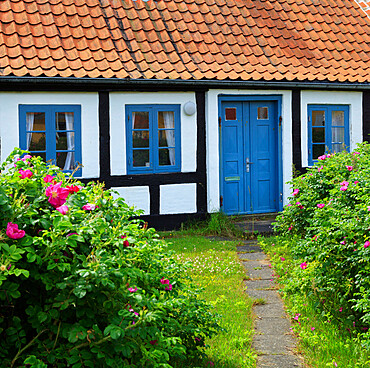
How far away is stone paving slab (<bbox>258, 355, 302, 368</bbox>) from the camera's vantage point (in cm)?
406

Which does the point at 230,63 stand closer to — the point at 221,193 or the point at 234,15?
the point at 234,15

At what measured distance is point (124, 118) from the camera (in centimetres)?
1009

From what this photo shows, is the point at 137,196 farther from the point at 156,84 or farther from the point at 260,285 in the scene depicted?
the point at 260,285

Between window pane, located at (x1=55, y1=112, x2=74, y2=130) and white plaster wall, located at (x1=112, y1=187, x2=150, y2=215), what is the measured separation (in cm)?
138

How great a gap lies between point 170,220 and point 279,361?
248 inches

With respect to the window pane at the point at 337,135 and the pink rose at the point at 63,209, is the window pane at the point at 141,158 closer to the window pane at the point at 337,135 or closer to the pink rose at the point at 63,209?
the window pane at the point at 337,135

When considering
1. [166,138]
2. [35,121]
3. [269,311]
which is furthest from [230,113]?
[269,311]

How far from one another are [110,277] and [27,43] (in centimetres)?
802

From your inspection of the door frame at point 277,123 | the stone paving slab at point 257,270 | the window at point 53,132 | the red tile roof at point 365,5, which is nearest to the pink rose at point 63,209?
the stone paving slab at point 257,270

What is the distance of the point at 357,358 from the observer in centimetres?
411

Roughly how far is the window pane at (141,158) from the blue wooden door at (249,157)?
1532mm

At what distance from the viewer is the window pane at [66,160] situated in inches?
386

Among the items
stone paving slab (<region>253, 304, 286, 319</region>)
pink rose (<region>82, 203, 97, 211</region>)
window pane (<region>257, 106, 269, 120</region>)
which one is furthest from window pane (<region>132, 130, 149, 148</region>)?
pink rose (<region>82, 203, 97, 211</region>)

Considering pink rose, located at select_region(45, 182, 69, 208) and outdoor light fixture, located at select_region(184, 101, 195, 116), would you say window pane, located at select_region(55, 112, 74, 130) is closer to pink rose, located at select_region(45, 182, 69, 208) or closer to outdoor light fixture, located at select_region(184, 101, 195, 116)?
outdoor light fixture, located at select_region(184, 101, 195, 116)
